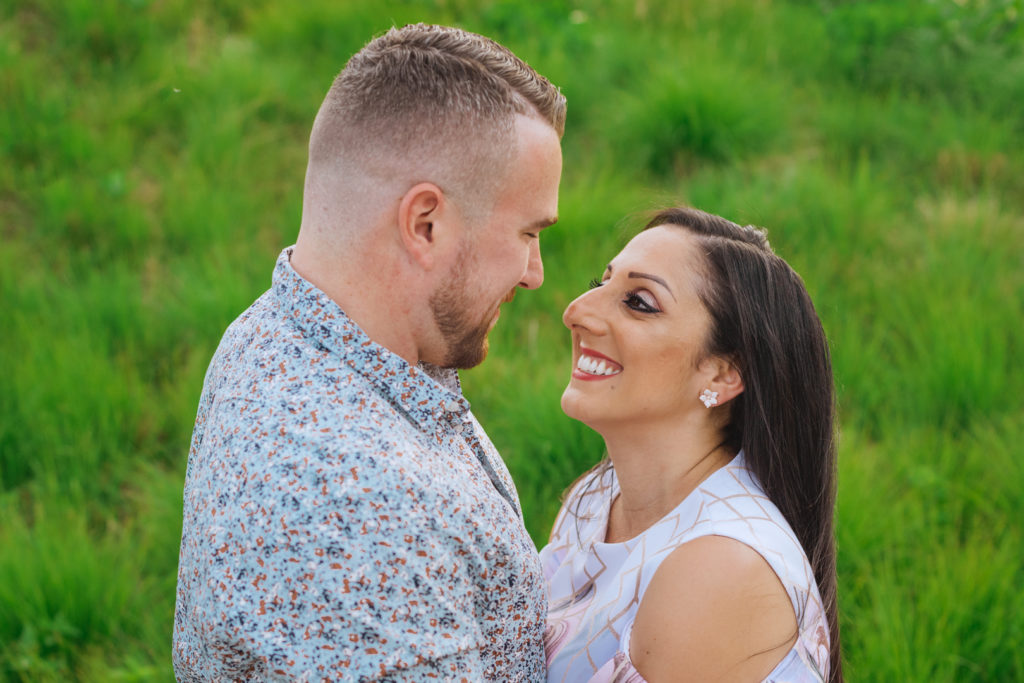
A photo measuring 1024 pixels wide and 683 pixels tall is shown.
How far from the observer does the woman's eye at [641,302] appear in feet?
7.82

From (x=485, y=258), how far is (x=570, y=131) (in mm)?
4585

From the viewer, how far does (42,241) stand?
530 cm

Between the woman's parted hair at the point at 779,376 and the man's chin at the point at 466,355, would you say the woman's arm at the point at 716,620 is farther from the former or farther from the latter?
the man's chin at the point at 466,355

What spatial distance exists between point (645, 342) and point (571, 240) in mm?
2805

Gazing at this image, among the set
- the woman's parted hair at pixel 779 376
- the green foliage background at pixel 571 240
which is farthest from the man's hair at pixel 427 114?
the green foliage background at pixel 571 240

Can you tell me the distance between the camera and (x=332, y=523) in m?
1.55

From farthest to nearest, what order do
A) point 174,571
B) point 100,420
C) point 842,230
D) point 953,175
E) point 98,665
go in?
point 953,175, point 842,230, point 100,420, point 174,571, point 98,665

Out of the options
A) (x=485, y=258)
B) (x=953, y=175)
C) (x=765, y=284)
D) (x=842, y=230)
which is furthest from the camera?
(x=953, y=175)

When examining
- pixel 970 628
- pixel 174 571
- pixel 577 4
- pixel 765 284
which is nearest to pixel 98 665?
pixel 174 571

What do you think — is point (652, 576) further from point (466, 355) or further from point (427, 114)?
point (427, 114)

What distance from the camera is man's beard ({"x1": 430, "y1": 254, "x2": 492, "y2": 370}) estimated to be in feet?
6.41

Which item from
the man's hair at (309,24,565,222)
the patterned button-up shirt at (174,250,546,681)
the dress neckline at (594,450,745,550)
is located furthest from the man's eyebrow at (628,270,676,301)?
the patterned button-up shirt at (174,250,546,681)

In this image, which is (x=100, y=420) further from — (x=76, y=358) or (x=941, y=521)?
(x=941, y=521)

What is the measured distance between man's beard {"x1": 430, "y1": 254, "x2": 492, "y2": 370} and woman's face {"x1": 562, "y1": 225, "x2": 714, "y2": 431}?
14.9 inches
